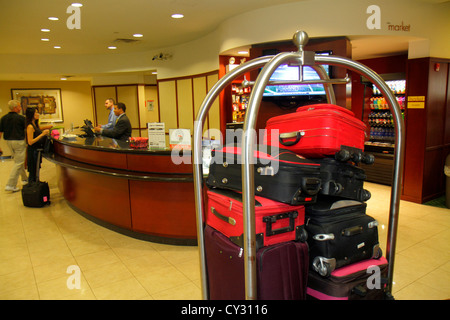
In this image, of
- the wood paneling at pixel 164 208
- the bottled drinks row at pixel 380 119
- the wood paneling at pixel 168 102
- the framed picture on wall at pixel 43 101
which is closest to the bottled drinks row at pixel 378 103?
the bottled drinks row at pixel 380 119

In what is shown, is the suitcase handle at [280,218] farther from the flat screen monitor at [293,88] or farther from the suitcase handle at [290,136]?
the flat screen monitor at [293,88]

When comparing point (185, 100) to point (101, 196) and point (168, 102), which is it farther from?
point (101, 196)

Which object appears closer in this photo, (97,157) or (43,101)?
(97,157)

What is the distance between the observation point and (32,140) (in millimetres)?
5629

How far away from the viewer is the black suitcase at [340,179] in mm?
1467

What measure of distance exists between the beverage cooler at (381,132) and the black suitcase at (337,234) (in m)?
5.30

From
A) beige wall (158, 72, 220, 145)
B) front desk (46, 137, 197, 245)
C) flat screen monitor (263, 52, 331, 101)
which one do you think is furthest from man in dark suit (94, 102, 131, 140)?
flat screen monitor (263, 52, 331, 101)

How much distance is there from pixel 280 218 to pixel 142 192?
279 centimetres

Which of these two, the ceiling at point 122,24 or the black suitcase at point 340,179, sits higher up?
the ceiling at point 122,24

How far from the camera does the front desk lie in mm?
3697

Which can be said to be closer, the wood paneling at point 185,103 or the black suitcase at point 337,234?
the black suitcase at point 337,234

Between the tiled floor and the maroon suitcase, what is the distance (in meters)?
1.48

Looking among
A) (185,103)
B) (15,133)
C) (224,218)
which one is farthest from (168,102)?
(224,218)

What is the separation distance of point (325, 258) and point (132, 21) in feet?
18.7
